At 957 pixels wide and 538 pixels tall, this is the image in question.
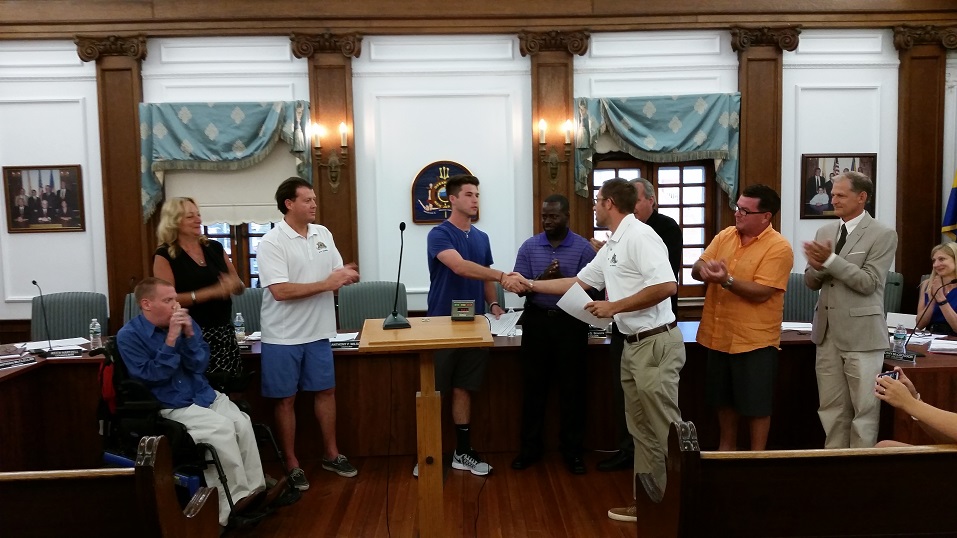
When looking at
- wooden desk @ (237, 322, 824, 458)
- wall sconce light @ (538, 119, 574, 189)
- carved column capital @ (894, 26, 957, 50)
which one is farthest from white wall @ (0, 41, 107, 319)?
carved column capital @ (894, 26, 957, 50)

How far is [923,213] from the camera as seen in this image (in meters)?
6.12

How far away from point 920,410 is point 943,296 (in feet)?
9.30

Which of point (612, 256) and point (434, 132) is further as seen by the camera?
point (434, 132)

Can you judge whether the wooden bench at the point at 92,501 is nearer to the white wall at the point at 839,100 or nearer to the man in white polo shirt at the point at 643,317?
the man in white polo shirt at the point at 643,317

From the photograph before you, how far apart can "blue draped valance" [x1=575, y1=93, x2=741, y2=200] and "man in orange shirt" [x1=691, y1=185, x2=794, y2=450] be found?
291cm

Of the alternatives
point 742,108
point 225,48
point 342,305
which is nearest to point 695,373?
point 342,305

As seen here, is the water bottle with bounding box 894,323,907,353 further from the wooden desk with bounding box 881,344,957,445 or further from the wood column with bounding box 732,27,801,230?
the wood column with bounding box 732,27,801,230

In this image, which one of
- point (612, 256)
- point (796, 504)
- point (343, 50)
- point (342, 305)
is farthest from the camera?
point (343, 50)

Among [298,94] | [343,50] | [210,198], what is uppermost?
[343,50]

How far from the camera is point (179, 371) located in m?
2.90

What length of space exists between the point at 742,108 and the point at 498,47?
2.44 m

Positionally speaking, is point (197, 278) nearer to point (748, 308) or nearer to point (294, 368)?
point (294, 368)

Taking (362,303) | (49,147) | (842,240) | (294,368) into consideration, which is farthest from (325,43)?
(842,240)

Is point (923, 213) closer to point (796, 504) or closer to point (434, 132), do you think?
point (434, 132)
